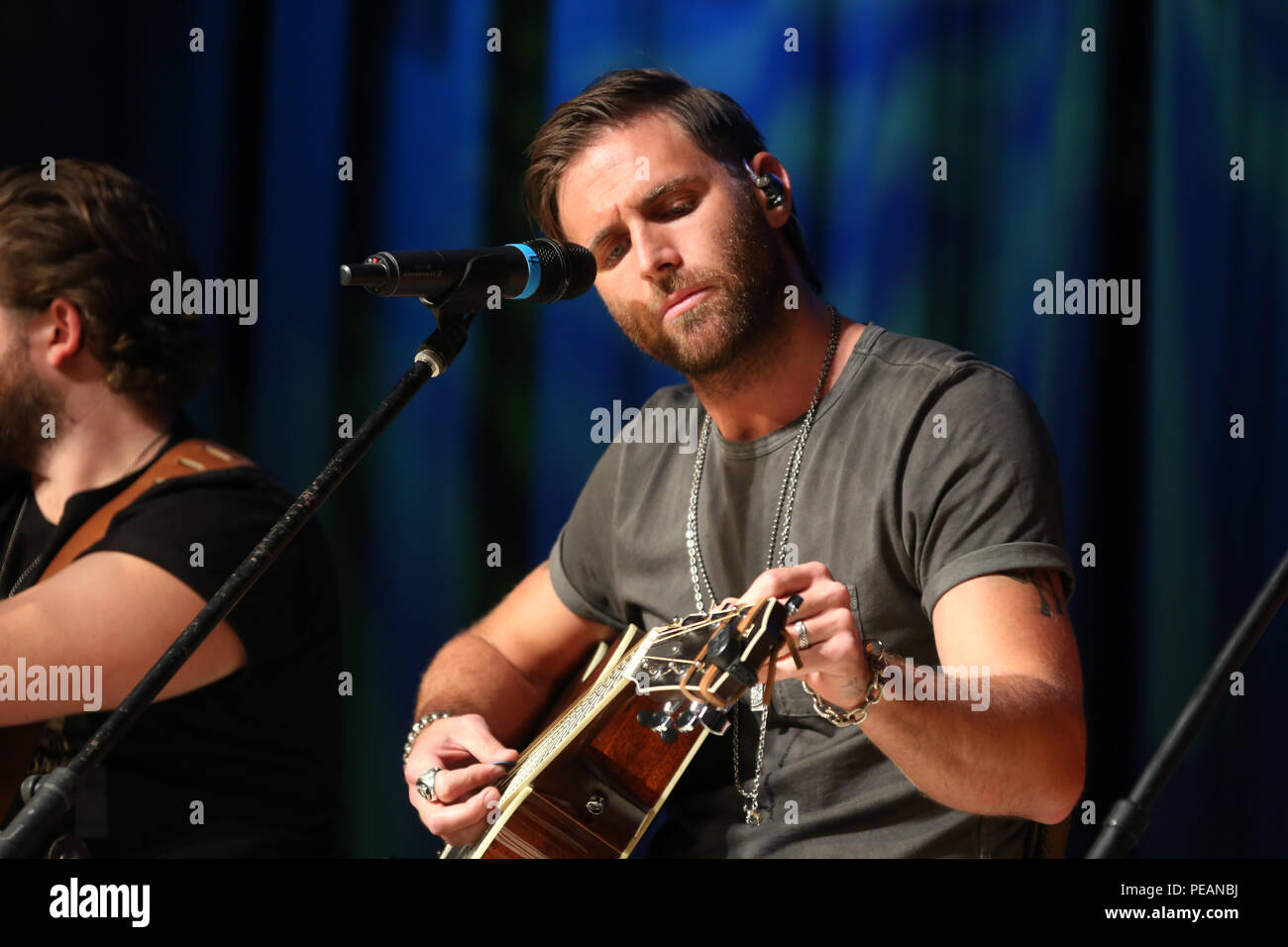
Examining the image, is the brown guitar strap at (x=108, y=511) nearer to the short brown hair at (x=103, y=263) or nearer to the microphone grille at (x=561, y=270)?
the short brown hair at (x=103, y=263)

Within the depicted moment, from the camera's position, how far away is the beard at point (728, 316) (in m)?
1.98

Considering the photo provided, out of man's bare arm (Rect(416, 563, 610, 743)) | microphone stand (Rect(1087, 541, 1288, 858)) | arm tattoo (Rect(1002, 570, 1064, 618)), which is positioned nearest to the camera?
microphone stand (Rect(1087, 541, 1288, 858))

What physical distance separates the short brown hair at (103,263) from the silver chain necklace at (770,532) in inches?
40.9

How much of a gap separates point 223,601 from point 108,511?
1059 mm

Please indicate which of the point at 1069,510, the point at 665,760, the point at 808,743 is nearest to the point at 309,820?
the point at 665,760

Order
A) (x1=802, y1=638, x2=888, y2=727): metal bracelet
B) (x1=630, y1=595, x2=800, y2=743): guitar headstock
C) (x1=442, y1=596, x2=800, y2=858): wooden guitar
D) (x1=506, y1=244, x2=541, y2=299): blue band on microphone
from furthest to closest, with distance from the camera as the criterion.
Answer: (x1=442, y1=596, x2=800, y2=858): wooden guitar
(x1=506, y1=244, x2=541, y2=299): blue band on microphone
(x1=802, y1=638, x2=888, y2=727): metal bracelet
(x1=630, y1=595, x2=800, y2=743): guitar headstock

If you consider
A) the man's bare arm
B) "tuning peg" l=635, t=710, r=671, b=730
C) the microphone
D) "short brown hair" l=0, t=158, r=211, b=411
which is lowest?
the man's bare arm

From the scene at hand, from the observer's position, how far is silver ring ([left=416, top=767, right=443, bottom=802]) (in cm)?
187

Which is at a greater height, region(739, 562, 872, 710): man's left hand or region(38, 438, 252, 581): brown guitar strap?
region(38, 438, 252, 581): brown guitar strap

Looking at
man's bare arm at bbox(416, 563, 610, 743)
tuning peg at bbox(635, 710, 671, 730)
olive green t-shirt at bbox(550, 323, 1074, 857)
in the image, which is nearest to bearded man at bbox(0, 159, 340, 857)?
man's bare arm at bbox(416, 563, 610, 743)

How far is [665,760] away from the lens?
5.92ft

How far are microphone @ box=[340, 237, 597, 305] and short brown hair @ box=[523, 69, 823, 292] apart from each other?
0.62 meters

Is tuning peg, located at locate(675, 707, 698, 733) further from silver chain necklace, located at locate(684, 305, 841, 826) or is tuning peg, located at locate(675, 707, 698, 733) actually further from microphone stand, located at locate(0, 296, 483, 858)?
silver chain necklace, located at locate(684, 305, 841, 826)
